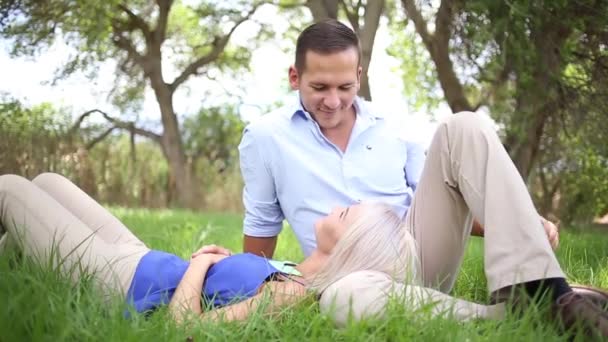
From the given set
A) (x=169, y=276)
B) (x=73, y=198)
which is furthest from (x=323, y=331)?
(x=73, y=198)

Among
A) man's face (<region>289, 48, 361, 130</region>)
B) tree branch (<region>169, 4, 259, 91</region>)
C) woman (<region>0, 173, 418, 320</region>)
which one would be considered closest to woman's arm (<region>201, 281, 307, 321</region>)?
woman (<region>0, 173, 418, 320</region>)

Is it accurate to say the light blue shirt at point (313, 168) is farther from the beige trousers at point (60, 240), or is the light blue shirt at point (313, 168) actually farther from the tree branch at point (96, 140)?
the tree branch at point (96, 140)

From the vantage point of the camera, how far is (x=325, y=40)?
9.27 ft

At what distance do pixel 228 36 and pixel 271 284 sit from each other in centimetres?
1355

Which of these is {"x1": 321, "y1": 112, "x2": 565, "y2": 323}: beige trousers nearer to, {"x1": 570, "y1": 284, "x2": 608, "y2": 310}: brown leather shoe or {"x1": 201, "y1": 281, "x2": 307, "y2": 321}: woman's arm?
{"x1": 201, "y1": 281, "x2": 307, "y2": 321}: woman's arm

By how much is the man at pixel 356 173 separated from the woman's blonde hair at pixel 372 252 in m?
0.10

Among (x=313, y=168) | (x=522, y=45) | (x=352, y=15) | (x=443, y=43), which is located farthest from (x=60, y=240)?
(x=352, y=15)

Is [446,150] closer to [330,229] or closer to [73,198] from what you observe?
[330,229]

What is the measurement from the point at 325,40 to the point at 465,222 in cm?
95

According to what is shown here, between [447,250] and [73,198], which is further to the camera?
[73,198]

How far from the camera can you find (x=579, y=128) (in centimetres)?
588

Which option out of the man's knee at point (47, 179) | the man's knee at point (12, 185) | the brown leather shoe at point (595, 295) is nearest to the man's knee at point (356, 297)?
the brown leather shoe at point (595, 295)

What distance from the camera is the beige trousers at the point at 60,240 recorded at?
239 centimetres

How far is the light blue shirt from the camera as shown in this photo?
288cm
